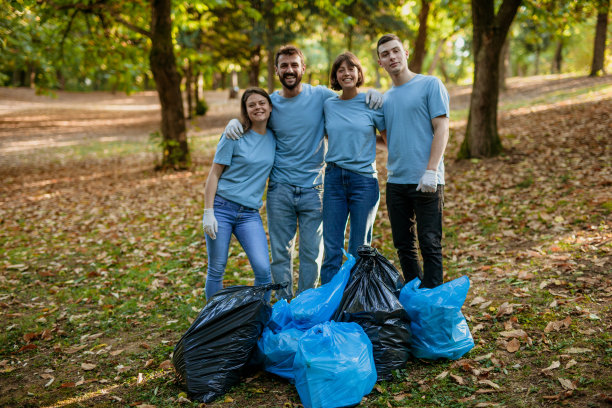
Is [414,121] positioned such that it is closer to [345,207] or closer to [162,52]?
[345,207]

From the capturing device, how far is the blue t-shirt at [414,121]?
323cm

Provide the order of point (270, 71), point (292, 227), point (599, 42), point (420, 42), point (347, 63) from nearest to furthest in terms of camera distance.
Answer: point (347, 63) < point (292, 227) < point (420, 42) < point (270, 71) < point (599, 42)

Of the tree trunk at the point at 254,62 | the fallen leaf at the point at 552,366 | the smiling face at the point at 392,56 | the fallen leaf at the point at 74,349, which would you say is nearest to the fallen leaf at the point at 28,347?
the fallen leaf at the point at 74,349

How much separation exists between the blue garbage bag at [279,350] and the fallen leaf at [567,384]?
63.7 inches

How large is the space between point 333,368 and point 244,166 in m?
1.64

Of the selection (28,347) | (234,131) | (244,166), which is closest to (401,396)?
(244,166)

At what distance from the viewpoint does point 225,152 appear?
3.47m

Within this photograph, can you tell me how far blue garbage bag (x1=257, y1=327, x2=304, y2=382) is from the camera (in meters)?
3.01

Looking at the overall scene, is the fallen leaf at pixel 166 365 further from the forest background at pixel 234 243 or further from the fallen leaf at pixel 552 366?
the fallen leaf at pixel 552 366

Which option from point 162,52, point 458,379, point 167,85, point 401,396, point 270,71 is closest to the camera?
point 401,396

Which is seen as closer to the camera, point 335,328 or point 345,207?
point 335,328

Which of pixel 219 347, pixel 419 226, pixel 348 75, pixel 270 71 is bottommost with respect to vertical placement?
pixel 219 347

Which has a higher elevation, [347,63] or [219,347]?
[347,63]

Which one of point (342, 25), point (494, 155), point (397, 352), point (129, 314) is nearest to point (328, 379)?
point (397, 352)
